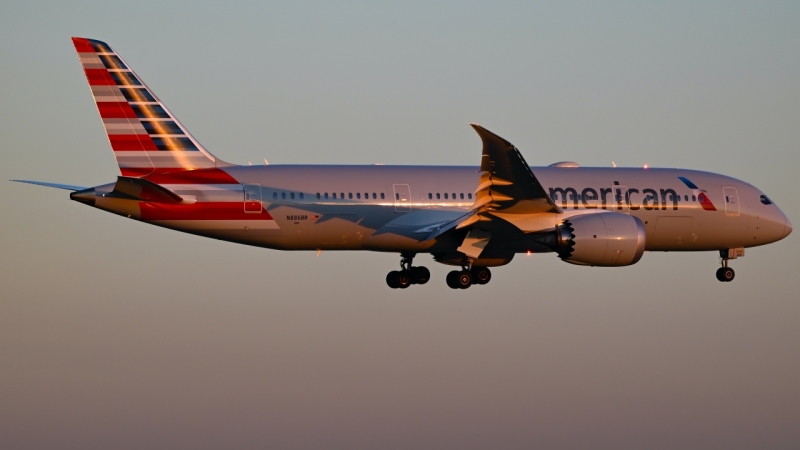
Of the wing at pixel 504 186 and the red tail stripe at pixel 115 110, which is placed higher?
the red tail stripe at pixel 115 110

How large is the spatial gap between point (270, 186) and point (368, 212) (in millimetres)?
2979

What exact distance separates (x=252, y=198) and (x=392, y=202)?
4276 mm

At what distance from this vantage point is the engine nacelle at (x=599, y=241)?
33.3 metres

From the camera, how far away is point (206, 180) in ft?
112

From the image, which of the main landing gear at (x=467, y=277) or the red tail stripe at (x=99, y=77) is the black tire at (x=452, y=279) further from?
the red tail stripe at (x=99, y=77)

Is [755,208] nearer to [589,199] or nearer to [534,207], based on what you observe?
[589,199]

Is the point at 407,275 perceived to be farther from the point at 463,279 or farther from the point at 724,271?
the point at 724,271

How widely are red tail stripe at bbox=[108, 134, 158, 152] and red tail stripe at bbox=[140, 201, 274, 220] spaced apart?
2106 mm

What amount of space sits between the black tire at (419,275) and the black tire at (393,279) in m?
0.47

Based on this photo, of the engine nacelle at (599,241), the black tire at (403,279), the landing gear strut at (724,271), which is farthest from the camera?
the landing gear strut at (724,271)

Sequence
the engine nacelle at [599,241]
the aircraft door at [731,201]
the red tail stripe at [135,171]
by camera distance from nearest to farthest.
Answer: the engine nacelle at [599,241] → the red tail stripe at [135,171] → the aircraft door at [731,201]

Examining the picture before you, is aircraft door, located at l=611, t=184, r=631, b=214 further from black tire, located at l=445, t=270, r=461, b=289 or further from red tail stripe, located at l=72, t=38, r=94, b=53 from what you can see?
red tail stripe, located at l=72, t=38, r=94, b=53

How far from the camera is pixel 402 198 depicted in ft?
119

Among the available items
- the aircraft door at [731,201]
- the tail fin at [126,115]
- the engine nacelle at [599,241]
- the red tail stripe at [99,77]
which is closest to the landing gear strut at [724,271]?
the aircraft door at [731,201]
